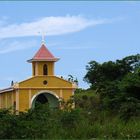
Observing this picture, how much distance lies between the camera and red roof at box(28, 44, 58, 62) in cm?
5708

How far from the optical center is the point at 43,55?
5797 cm

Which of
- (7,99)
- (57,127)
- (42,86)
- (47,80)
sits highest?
(47,80)

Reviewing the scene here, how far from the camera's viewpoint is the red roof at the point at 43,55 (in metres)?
57.1

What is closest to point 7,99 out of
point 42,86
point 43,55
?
point 42,86

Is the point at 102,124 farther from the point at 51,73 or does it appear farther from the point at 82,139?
the point at 51,73

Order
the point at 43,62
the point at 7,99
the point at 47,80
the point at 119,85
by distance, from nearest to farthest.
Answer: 1. the point at 119,85
2. the point at 47,80
3. the point at 43,62
4. the point at 7,99

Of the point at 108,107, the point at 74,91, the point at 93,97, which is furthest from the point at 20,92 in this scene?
the point at 108,107

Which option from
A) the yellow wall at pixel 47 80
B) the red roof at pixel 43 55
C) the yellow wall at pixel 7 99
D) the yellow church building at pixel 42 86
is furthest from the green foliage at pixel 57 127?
the yellow wall at pixel 7 99

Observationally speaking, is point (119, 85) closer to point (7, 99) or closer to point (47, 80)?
point (47, 80)

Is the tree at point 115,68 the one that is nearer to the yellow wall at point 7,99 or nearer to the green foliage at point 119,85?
the green foliage at point 119,85

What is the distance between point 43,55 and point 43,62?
85 cm

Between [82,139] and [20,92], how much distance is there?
41.0 meters

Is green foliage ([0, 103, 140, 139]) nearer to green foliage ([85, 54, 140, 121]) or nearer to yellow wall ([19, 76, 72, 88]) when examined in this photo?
green foliage ([85, 54, 140, 121])

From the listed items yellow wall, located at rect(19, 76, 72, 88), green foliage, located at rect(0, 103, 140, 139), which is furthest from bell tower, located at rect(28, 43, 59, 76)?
green foliage, located at rect(0, 103, 140, 139)
